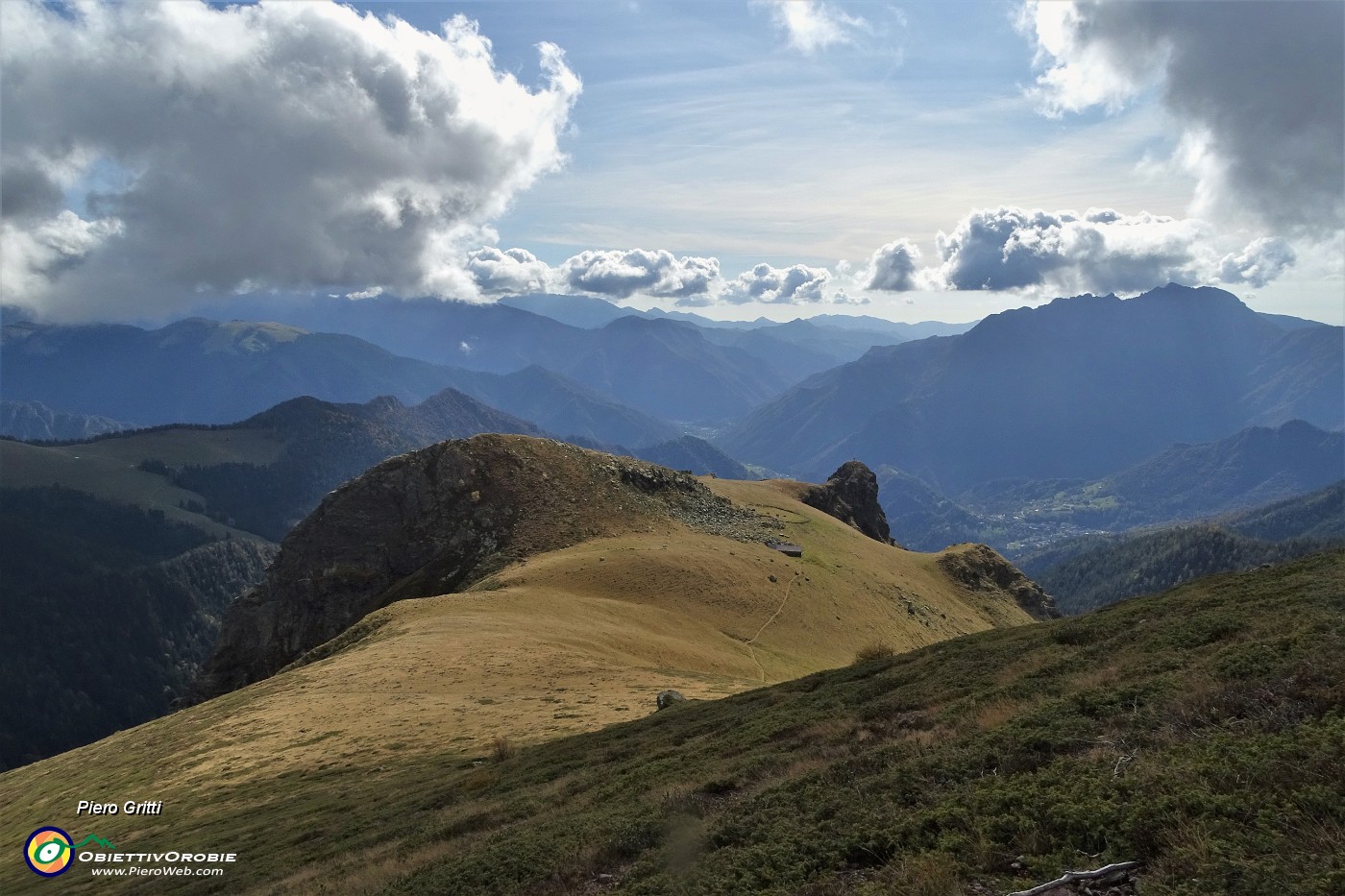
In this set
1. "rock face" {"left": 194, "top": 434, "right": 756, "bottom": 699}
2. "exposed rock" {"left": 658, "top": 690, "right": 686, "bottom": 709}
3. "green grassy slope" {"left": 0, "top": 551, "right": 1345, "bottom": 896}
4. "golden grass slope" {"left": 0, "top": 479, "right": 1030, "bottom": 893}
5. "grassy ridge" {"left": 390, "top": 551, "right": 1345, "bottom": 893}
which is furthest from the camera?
"rock face" {"left": 194, "top": 434, "right": 756, "bottom": 699}

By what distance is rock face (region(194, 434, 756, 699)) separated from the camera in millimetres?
83625

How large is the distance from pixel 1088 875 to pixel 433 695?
115 feet

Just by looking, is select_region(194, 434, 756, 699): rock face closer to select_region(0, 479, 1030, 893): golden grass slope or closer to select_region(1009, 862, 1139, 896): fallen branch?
select_region(0, 479, 1030, 893): golden grass slope

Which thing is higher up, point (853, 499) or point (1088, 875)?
point (853, 499)

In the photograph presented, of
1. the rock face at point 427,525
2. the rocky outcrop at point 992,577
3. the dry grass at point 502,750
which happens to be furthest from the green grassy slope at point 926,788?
the rocky outcrop at point 992,577

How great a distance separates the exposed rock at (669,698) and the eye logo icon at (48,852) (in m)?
22.2

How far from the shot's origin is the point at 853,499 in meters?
147

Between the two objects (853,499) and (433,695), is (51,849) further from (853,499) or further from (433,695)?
(853,499)

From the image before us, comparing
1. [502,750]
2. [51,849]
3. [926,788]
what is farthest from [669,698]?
[51,849]

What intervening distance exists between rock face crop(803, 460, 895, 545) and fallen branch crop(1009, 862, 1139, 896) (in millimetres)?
128868

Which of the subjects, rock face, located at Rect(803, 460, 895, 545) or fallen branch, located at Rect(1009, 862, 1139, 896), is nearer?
fallen branch, located at Rect(1009, 862, 1139, 896)

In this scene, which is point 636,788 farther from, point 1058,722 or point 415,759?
point 415,759

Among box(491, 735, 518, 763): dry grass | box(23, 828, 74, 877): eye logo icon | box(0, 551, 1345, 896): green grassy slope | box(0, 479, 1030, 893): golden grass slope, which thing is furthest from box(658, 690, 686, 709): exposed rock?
box(23, 828, 74, 877): eye logo icon

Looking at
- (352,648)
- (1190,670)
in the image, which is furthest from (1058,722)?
(352,648)
